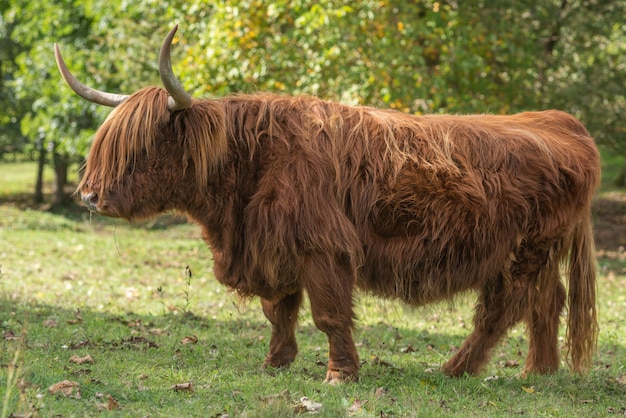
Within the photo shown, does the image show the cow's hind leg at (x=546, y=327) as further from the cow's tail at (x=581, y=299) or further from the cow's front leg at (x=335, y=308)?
the cow's front leg at (x=335, y=308)

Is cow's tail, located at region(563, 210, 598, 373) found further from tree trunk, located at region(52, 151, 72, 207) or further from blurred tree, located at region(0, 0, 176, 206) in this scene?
tree trunk, located at region(52, 151, 72, 207)

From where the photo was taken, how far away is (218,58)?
13016mm

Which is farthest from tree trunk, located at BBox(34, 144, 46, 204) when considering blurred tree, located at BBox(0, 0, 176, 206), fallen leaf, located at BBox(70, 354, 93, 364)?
fallen leaf, located at BBox(70, 354, 93, 364)

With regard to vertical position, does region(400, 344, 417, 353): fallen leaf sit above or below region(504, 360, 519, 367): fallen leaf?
below

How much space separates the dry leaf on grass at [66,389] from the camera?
448cm

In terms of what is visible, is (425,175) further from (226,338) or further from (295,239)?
(226,338)

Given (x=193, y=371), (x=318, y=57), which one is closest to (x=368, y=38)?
(x=318, y=57)

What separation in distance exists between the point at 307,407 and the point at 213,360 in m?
1.71

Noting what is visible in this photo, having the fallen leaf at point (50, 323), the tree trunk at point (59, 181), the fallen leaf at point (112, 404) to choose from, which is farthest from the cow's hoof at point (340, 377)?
the tree trunk at point (59, 181)

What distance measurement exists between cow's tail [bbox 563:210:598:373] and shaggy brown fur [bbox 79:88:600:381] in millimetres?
318

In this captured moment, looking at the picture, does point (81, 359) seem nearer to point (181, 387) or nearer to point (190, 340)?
point (181, 387)

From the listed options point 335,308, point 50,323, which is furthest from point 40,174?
point 335,308

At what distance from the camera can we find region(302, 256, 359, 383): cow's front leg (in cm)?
531

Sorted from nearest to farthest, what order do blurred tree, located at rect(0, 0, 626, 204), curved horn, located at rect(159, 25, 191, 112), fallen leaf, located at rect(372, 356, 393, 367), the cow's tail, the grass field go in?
the grass field < curved horn, located at rect(159, 25, 191, 112) < the cow's tail < fallen leaf, located at rect(372, 356, 393, 367) < blurred tree, located at rect(0, 0, 626, 204)
